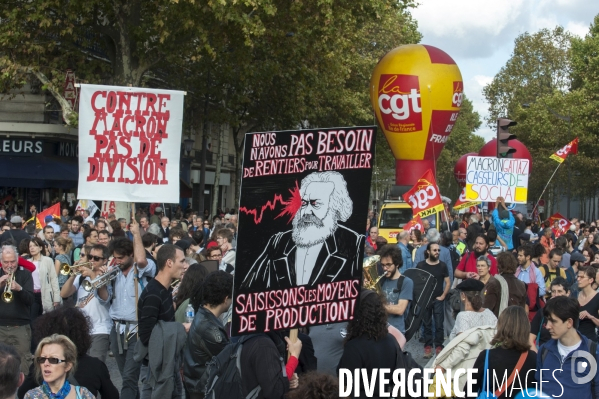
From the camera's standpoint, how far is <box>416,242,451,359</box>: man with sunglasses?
475 inches

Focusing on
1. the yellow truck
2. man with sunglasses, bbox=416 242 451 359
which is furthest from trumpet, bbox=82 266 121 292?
the yellow truck

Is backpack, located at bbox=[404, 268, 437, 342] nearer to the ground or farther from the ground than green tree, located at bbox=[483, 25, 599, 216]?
nearer to the ground

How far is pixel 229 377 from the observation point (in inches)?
207

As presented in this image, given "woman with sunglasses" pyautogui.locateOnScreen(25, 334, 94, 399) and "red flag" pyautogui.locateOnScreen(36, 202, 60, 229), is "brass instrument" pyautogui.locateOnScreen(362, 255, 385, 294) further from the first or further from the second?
"red flag" pyautogui.locateOnScreen(36, 202, 60, 229)

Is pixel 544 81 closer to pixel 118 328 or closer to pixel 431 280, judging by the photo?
pixel 431 280

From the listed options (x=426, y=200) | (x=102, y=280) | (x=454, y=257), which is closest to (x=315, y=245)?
(x=102, y=280)

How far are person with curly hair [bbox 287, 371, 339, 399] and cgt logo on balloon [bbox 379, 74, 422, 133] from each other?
100ft

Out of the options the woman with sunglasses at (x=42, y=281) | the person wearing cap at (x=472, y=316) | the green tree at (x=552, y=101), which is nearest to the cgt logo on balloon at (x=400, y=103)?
the green tree at (x=552, y=101)

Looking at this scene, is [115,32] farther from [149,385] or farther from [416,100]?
[149,385]

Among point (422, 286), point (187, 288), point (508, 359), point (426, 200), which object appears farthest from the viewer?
point (426, 200)

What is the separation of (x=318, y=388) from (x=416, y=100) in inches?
1220

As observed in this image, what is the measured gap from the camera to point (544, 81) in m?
59.5

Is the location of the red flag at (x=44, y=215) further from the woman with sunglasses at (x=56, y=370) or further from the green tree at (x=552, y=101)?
the green tree at (x=552, y=101)

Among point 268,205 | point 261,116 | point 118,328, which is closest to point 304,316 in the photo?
point 268,205
